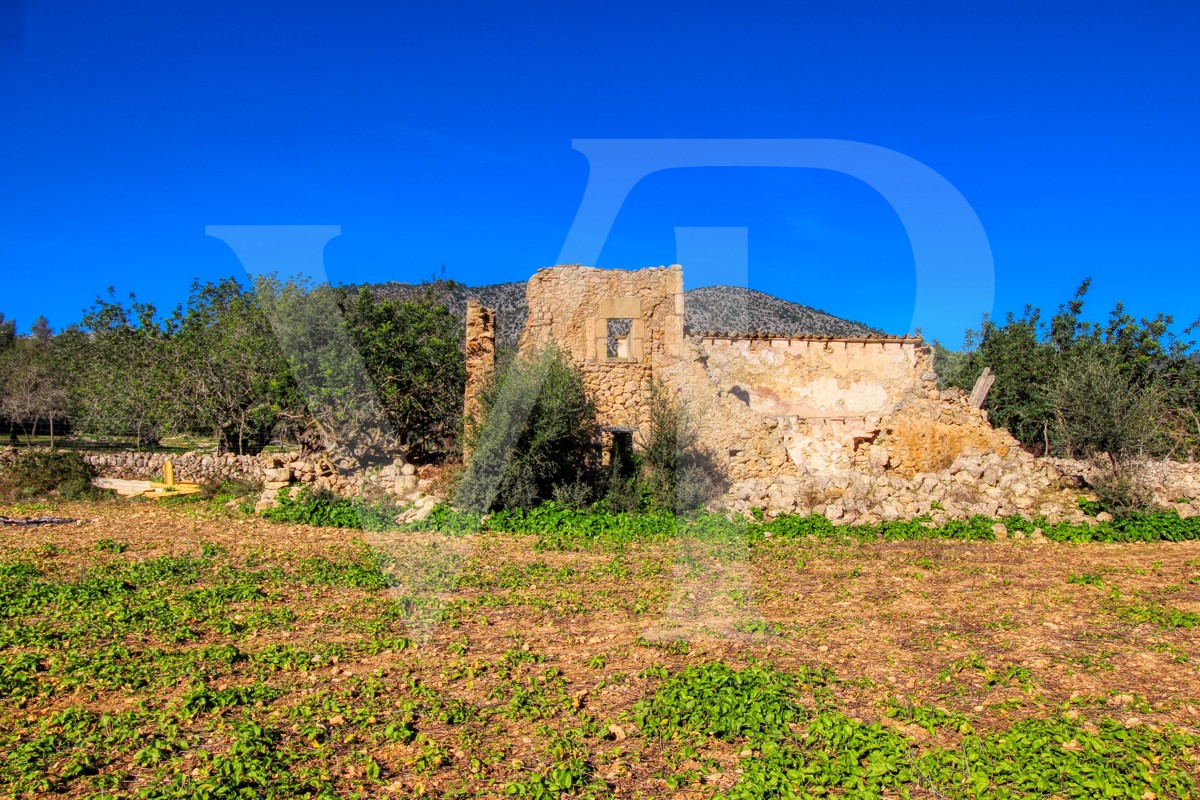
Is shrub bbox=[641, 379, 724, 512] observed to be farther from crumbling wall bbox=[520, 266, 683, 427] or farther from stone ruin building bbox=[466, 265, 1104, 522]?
crumbling wall bbox=[520, 266, 683, 427]

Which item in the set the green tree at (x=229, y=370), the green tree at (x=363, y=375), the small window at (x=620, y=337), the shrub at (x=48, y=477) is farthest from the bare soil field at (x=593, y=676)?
the green tree at (x=229, y=370)

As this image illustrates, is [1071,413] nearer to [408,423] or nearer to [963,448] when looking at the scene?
[963,448]

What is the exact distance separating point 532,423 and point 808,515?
4455 millimetres

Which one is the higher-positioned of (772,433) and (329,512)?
(772,433)

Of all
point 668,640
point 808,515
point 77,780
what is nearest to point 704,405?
point 808,515

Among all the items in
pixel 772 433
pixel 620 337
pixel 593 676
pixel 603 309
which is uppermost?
pixel 603 309

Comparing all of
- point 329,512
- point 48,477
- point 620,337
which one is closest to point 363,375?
point 329,512

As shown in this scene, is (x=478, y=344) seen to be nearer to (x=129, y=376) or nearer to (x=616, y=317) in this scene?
(x=616, y=317)

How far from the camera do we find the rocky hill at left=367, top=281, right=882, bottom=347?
31.5m

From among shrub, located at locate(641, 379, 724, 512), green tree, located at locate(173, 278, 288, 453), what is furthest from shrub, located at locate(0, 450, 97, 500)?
shrub, located at locate(641, 379, 724, 512)

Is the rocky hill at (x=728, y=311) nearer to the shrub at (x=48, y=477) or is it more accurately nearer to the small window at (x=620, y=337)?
the small window at (x=620, y=337)

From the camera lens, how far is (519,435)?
11555mm

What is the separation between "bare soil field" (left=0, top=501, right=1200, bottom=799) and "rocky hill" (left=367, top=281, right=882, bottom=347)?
21456mm

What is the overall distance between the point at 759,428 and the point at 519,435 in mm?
4764
